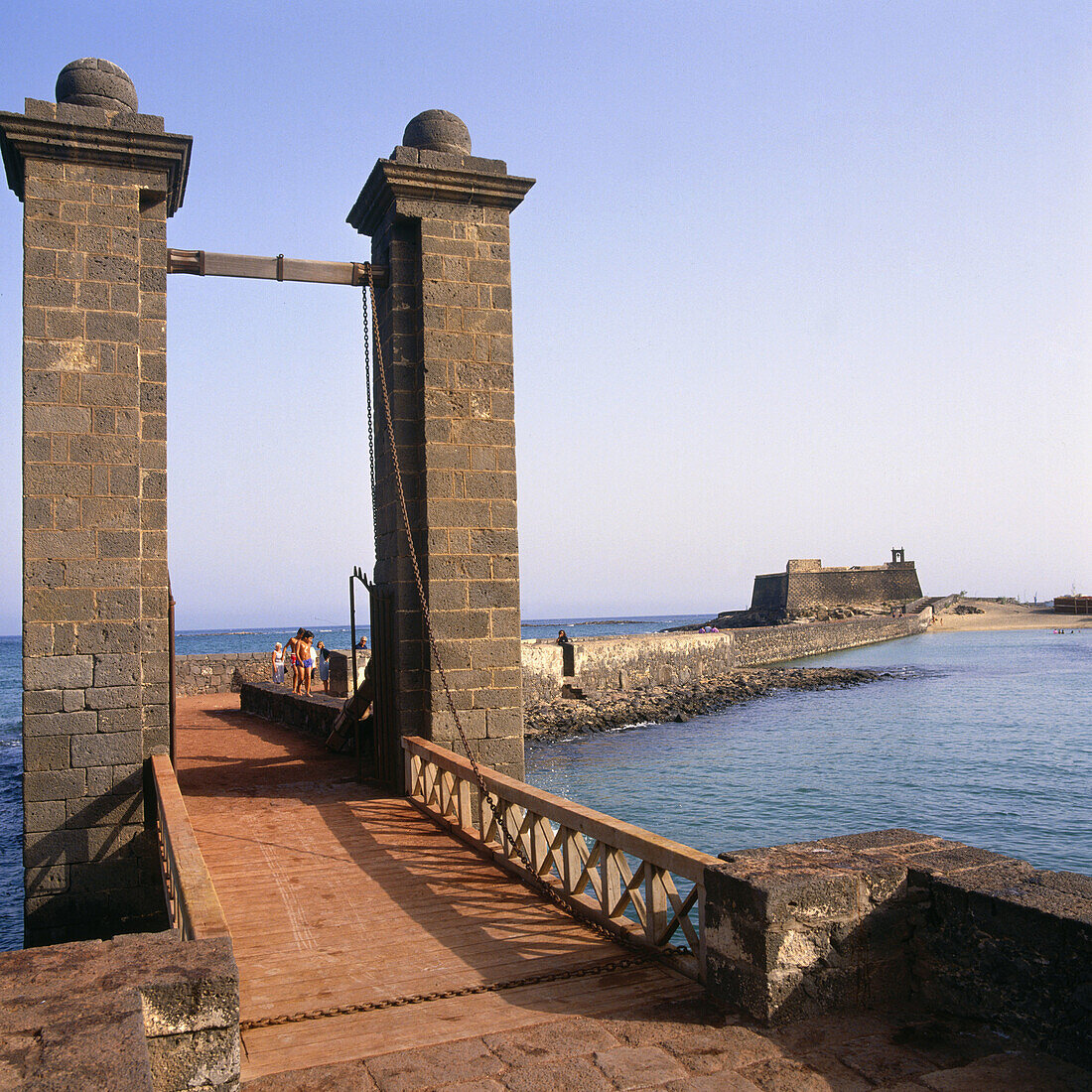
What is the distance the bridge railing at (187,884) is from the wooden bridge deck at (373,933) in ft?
1.36

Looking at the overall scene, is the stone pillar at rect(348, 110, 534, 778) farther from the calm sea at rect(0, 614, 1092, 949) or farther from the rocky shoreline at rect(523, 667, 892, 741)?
the rocky shoreline at rect(523, 667, 892, 741)

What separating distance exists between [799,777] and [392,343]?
15.1 meters

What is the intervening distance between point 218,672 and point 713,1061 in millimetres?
23131

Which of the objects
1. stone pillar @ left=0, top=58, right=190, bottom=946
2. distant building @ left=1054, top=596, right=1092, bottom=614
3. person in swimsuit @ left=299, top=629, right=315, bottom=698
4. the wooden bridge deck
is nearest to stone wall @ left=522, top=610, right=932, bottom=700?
person in swimsuit @ left=299, top=629, right=315, bottom=698

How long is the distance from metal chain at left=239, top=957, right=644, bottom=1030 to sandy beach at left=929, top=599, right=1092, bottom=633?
76841 millimetres

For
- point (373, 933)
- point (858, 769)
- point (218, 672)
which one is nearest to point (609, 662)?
point (858, 769)

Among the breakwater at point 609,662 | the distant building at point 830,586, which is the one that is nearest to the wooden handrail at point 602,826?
the breakwater at point 609,662

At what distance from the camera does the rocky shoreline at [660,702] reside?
26.3 metres

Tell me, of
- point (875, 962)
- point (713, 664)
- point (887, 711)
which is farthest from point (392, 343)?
point (713, 664)

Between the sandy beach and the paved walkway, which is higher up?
the paved walkway

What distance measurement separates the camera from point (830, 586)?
67938 mm

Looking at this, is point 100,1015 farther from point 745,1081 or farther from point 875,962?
point 875,962

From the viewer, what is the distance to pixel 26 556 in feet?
24.7

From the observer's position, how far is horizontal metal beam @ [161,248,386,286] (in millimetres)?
8562
